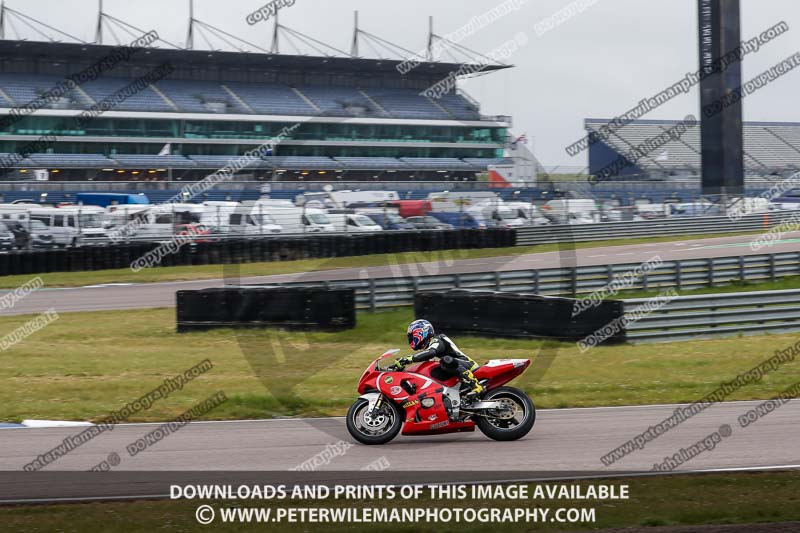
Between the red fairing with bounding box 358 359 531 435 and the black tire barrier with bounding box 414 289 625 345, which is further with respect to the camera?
the black tire barrier with bounding box 414 289 625 345

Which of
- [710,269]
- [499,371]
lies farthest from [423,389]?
[710,269]

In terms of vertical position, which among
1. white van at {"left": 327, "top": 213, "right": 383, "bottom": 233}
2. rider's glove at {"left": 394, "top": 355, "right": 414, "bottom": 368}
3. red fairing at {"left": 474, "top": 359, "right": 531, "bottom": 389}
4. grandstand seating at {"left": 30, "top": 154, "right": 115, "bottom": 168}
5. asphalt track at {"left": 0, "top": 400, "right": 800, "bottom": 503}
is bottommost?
asphalt track at {"left": 0, "top": 400, "right": 800, "bottom": 503}

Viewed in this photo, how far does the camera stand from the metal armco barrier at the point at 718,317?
1698cm

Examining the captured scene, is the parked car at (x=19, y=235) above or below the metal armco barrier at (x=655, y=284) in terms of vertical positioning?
above

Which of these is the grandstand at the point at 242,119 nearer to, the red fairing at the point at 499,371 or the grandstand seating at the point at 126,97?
the grandstand seating at the point at 126,97

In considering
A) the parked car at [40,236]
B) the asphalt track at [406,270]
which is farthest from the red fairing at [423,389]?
the parked car at [40,236]

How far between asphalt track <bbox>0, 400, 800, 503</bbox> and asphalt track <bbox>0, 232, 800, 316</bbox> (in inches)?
514

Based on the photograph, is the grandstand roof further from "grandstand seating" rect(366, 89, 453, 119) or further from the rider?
the rider

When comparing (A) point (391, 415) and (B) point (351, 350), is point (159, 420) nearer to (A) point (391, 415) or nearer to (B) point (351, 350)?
(A) point (391, 415)

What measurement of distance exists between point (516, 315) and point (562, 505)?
985 centimetres

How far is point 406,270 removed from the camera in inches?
1086

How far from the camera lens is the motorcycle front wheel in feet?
31.4

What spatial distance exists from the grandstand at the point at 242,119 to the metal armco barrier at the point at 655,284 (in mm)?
45913

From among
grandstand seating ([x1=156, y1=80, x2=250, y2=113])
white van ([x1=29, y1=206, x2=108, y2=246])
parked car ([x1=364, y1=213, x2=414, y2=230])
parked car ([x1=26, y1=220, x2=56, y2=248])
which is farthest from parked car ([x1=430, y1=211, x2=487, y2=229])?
grandstand seating ([x1=156, y1=80, x2=250, y2=113])
